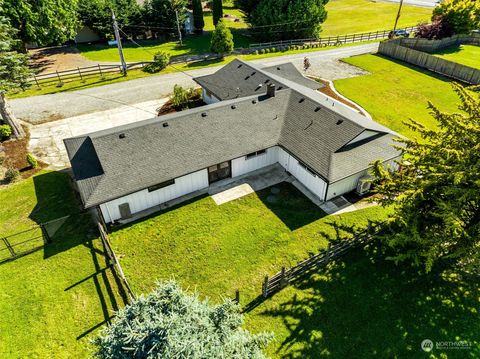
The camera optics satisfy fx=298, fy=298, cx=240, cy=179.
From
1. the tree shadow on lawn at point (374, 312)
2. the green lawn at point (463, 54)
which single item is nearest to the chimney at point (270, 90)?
Result: the tree shadow on lawn at point (374, 312)

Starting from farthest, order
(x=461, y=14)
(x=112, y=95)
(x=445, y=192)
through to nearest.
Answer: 1. (x=461, y=14)
2. (x=112, y=95)
3. (x=445, y=192)

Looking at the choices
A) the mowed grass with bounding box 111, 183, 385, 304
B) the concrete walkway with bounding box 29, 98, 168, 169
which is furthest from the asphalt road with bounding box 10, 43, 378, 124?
the mowed grass with bounding box 111, 183, 385, 304

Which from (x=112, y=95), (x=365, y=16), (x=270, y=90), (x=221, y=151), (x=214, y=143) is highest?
(x=365, y=16)

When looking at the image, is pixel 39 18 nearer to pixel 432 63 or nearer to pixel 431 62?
pixel 431 62

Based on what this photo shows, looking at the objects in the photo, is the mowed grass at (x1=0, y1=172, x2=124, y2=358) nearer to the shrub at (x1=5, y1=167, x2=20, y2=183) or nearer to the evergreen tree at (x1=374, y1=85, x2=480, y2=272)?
the shrub at (x1=5, y1=167, x2=20, y2=183)

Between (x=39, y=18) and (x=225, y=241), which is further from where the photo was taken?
(x=39, y=18)

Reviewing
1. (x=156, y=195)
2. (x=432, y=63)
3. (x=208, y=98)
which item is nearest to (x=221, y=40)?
(x=208, y=98)
